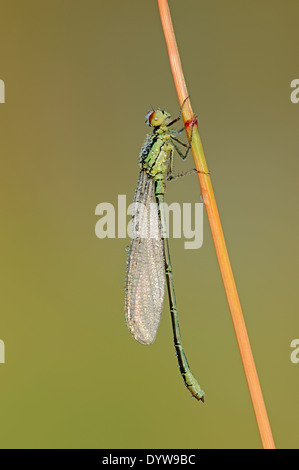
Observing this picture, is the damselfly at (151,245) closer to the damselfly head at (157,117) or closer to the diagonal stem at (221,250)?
the damselfly head at (157,117)

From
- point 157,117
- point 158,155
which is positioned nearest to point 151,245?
point 158,155

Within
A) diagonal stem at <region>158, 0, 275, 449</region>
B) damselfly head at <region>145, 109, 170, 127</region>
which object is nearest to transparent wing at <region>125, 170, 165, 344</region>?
damselfly head at <region>145, 109, 170, 127</region>

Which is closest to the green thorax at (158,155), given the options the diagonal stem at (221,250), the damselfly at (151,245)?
the damselfly at (151,245)

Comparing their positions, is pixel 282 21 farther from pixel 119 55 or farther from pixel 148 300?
pixel 148 300

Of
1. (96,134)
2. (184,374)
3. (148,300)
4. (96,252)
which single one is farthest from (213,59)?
(184,374)

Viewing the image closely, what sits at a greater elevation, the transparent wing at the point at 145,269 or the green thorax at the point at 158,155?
the green thorax at the point at 158,155

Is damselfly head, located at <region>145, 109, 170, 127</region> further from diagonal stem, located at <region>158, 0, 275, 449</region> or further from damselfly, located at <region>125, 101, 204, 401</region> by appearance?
diagonal stem, located at <region>158, 0, 275, 449</region>
